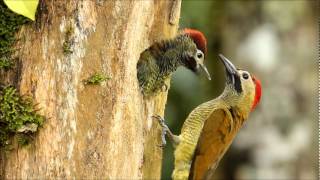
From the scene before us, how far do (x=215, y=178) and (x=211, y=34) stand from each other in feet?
4.80

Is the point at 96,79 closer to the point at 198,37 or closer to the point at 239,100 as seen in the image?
the point at 198,37

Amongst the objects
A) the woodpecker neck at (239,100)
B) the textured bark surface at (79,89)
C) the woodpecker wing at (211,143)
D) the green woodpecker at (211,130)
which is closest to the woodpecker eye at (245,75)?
the green woodpecker at (211,130)

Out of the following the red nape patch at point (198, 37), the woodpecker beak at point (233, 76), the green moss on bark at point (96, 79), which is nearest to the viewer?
the green moss on bark at point (96, 79)

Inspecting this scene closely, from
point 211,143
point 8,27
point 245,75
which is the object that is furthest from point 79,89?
point 245,75

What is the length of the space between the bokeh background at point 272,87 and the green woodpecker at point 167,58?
2107mm

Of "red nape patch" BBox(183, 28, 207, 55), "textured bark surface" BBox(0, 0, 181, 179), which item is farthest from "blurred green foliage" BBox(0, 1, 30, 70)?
"red nape patch" BBox(183, 28, 207, 55)

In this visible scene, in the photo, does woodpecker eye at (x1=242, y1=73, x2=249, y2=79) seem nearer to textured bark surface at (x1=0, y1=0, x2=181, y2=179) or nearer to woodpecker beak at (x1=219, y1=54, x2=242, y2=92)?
woodpecker beak at (x1=219, y1=54, x2=242, y2=92)

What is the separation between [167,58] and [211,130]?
2.34 feet

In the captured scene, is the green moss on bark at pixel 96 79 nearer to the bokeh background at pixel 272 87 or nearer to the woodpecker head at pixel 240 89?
the woodpecker head at pixel 240 89

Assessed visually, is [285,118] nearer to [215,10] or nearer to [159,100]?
[215,10]

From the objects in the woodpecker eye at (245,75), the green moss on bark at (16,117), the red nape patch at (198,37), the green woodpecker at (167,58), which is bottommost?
the green moss on bark at (16,117)

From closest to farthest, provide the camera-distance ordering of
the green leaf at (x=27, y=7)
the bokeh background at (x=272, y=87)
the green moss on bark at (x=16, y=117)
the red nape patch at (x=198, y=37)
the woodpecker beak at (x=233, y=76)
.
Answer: the green leaf at (x=27, y=7) → the green moss on bark at (x=16, y=117) → the red nape patch at (x=198, y=37) → the woodpecker beak at (x=233, y=76) → the bokeh background at (x=272, y=87)

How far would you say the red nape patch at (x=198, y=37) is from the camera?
156 inches

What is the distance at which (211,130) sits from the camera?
4.42 meters
